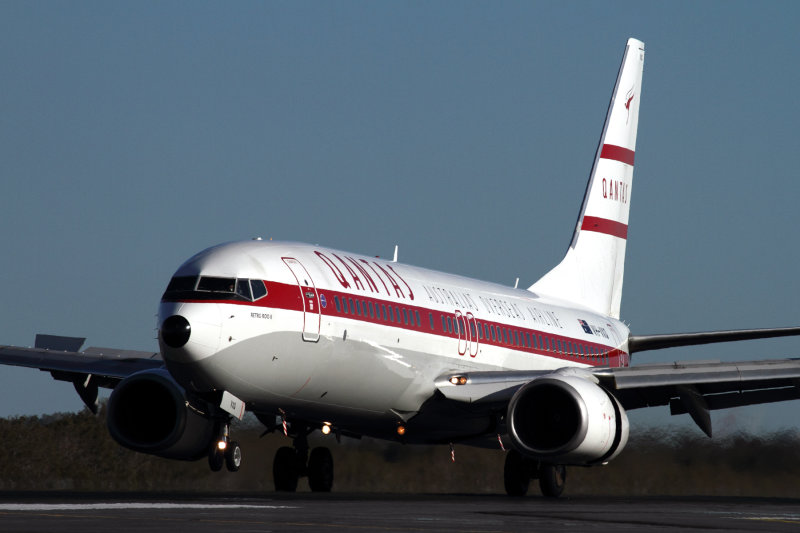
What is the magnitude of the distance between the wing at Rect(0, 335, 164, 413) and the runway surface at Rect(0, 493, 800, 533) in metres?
5.89

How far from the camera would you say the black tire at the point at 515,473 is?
77.6 ft

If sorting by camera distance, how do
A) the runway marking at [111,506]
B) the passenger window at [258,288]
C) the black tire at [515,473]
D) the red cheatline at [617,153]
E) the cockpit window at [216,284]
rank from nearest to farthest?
the runway marking at [111,506] → the cockpit window at [216,284] → the passenger window at [258,288] → the black tire at [515,473] → the red cheatline at [617,153]

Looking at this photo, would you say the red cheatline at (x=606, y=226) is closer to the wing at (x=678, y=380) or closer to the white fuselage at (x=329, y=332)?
the white fuselage at (x=329, y=332)

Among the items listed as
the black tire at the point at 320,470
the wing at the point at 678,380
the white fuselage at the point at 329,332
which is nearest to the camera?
the white fuselage at the point at 329,332

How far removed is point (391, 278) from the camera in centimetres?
2177

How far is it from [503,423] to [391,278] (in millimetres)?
3476

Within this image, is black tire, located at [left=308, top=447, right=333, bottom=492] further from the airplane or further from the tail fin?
the tail fin

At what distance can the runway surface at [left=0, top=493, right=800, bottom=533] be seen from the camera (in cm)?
1197

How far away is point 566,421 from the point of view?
69.5 feet

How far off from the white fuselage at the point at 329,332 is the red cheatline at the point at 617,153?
9.44 metres

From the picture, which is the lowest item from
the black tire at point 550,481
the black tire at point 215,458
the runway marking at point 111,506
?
the black tire at point 550,481

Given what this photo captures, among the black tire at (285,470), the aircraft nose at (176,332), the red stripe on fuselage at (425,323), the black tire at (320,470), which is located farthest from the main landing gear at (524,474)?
the aircraft nose at (176,332)

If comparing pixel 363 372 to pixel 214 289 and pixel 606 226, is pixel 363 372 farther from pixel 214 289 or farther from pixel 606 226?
pixel 606 226

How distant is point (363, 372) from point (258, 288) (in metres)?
2.46
